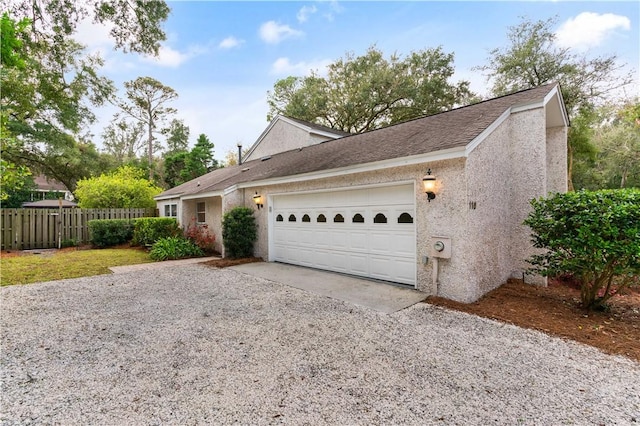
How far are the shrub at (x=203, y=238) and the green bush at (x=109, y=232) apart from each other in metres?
3.93

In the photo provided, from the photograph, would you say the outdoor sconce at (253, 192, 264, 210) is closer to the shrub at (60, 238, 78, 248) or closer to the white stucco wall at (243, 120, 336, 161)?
the white stucco wall at (243, 120, 336, 161)

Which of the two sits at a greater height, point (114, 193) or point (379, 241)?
point (114, 193)

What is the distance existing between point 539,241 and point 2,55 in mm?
8345

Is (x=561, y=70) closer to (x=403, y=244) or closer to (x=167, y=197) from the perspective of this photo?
(x=403, y=244)

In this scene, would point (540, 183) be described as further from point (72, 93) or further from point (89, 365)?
point (72, 93)

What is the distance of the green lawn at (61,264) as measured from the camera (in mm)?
7480

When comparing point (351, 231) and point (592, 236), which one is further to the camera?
point (351, 231)

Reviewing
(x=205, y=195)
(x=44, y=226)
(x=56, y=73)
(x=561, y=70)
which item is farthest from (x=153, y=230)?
(x=561, y=70)

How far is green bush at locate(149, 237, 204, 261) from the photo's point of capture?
1034cm

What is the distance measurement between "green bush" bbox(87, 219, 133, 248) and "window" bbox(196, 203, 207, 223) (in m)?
3.54

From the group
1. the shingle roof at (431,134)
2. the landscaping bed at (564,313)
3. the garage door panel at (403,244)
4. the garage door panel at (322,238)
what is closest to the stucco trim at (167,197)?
the shingle roof at (431,134)

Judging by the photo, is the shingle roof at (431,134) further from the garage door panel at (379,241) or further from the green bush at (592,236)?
the green bush at (592,236)

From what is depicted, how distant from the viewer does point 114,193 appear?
1548cm

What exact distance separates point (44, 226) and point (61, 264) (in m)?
5.64
